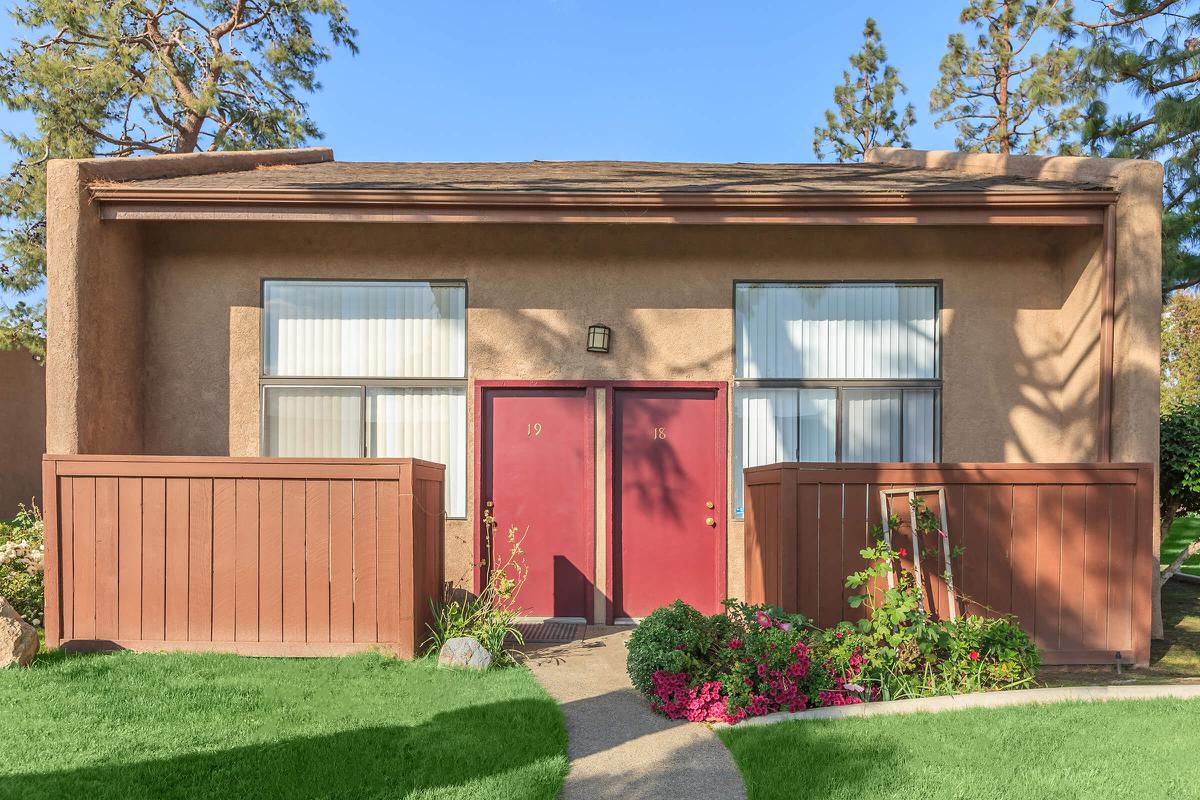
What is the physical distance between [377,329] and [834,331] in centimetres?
428

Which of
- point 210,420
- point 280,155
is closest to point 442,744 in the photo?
point 210,420

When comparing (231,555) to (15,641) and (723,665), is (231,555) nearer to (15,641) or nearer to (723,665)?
(15,641)

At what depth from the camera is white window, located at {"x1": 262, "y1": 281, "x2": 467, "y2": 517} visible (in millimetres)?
7266

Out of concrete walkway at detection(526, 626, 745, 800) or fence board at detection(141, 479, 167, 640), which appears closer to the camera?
concrete walkway at detection(526, 626, 745, 800)

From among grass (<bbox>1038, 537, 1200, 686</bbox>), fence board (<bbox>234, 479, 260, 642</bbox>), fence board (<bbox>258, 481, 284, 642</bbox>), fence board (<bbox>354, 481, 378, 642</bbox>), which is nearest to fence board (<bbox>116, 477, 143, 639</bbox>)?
fence board (<bbox>234, 479, 260, 642</bbox>)

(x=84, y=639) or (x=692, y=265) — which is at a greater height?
(x=692, y=265)

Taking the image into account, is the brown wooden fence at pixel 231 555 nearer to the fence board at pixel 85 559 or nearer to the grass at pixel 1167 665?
the fence board at pixel 85 559

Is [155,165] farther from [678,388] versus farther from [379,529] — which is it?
[678,388]

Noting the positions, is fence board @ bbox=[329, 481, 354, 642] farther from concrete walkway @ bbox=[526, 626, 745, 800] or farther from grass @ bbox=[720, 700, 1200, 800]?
grass @ bbox=[720, 700, 1200, 800]

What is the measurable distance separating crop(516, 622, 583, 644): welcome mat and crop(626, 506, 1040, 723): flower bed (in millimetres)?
1485

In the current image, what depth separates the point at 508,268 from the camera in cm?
727

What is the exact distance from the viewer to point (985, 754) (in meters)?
3.77

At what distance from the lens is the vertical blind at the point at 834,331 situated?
24.1 feet

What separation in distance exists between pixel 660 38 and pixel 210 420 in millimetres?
16825
